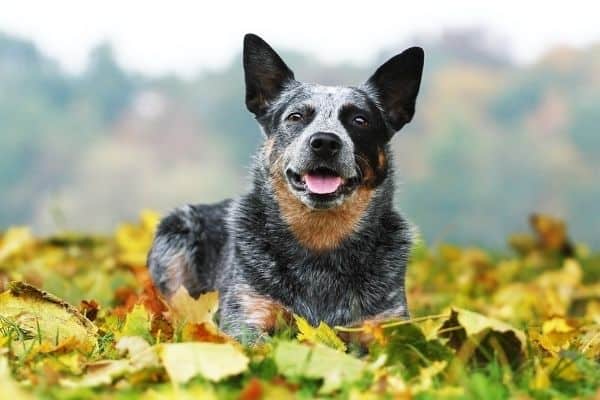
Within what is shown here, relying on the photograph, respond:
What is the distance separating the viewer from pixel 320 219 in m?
5.01

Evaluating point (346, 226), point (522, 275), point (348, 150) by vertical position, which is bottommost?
point (522, 275)

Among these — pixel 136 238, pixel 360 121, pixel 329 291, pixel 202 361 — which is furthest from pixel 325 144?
pixel 136 238

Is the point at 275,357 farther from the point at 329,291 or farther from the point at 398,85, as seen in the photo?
the point at 398,85

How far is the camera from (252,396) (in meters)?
3.05

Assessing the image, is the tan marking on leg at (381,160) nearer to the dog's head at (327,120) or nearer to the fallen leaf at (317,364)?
the dog's head at (327,120)

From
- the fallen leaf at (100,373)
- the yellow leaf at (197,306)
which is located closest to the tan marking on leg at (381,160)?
the yellow leaf at (197,306)

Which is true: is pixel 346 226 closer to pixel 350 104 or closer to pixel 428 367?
pixel 350 104

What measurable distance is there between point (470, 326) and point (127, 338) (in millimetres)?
1319

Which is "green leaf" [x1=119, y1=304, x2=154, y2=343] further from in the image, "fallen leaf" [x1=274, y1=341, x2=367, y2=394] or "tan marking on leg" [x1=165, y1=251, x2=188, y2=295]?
"tan marking on leg" [x1=165, y1=251, x2=188, y2=295]

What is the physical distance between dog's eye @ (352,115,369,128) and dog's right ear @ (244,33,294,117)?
0.59 meters

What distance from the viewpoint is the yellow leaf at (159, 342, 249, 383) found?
130 inches

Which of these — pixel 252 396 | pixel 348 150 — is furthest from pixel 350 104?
pixel 252 396

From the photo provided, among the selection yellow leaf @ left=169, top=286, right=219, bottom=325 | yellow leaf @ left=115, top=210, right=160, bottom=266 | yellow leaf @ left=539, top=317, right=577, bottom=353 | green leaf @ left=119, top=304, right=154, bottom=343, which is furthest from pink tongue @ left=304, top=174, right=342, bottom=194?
yellow leaf @ left=115, top=210, right=160, bottom=266

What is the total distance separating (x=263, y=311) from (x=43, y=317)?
3.54ft
